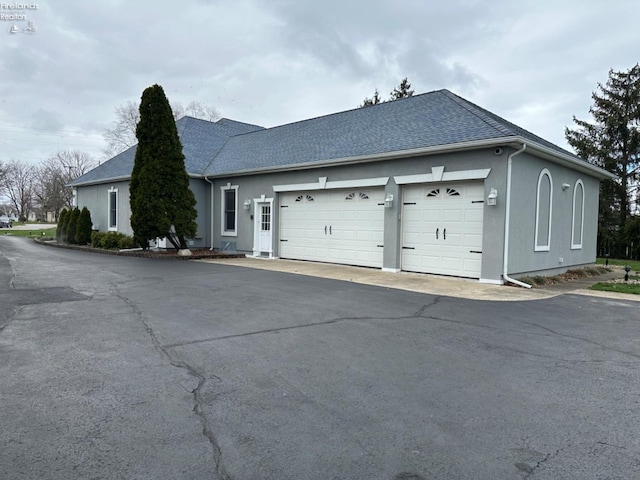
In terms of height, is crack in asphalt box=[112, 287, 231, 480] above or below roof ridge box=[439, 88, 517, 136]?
below

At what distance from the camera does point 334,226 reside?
44.7ft

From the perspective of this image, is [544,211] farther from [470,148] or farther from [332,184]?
[332,184]

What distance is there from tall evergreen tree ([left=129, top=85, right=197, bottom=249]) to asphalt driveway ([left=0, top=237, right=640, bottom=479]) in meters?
8.55

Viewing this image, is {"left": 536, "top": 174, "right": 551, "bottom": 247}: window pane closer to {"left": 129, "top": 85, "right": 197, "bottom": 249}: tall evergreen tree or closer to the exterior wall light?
the exterior wall light

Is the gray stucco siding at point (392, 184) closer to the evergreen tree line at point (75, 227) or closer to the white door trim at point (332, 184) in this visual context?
the white door trim at point (332, 184)

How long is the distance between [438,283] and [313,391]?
6950 millimetres

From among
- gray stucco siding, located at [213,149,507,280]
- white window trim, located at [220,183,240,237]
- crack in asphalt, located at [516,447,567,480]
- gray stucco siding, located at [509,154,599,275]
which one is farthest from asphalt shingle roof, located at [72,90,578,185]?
crack in asphalt, located at [516,447,567,480]

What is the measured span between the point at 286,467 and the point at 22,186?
84291mm

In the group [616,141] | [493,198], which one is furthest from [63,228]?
[616,141]

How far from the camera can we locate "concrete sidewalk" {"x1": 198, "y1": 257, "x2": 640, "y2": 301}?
8516 millimetres

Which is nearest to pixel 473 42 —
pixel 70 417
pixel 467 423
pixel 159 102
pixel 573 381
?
pixel 159 102

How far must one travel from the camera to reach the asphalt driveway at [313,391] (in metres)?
2.44

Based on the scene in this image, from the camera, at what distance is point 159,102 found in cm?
1536

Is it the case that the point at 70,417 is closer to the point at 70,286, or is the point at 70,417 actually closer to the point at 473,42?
the point at 70,286
